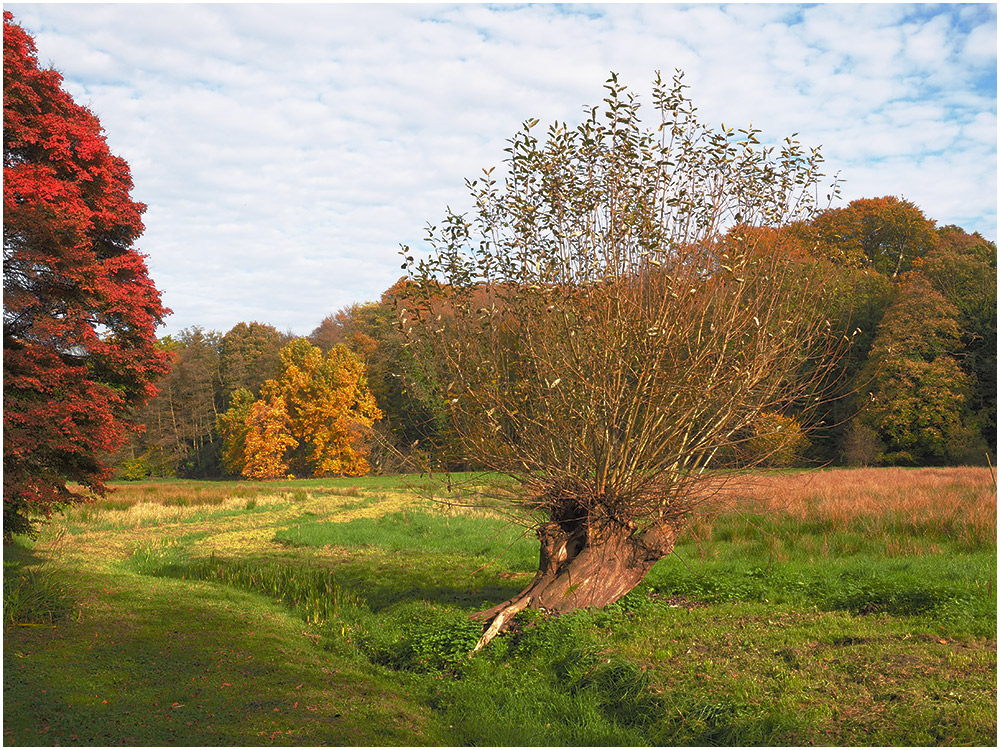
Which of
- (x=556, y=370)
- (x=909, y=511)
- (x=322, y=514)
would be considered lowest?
(x=322, y=514)

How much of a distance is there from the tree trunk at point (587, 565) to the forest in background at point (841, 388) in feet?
25.4

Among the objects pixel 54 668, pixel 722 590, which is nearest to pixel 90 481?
pixel 54 668

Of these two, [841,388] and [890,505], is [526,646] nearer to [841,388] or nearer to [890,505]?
[890,505]

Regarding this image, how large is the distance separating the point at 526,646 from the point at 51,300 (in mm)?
7454

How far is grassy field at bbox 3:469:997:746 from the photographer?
497cm

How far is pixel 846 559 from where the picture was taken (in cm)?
992

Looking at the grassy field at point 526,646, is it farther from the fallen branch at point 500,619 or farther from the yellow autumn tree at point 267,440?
the yellow autumn tree at point 267,440

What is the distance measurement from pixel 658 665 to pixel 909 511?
8225mm

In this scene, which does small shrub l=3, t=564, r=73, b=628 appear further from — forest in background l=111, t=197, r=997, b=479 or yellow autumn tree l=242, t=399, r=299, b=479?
yellow autumn tree l=242, t=399, r=299, b=479

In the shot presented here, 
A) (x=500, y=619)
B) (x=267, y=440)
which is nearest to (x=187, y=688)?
(x=500, y=619)

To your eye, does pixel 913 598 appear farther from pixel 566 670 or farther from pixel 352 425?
pixel 352 425

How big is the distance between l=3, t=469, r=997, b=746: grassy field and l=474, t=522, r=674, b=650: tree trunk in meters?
0.27

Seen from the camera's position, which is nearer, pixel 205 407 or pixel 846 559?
pixel 846 559

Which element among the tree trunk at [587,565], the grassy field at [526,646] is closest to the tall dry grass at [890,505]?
the grassy field at [526,646]
